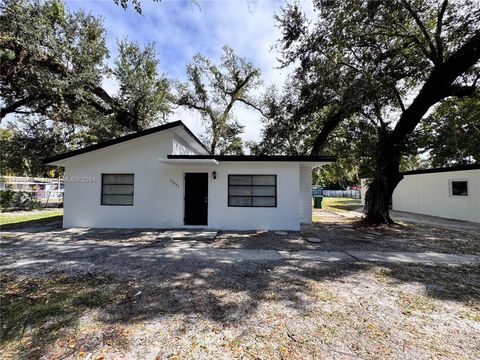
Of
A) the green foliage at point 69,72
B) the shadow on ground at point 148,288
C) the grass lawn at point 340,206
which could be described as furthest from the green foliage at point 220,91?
the shadow on ground at point 148,288

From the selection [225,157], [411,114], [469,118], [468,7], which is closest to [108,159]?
[225,157]

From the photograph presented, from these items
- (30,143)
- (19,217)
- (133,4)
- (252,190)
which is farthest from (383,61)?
(30,143)

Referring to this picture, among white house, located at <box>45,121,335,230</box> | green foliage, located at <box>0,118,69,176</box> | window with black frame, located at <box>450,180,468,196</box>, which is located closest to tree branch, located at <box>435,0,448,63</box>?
white house, located at <box>45,121,335,230</box>

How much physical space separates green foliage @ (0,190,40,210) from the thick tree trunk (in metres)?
21.1

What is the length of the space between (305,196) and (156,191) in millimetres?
7052

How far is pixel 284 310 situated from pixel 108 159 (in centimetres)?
948

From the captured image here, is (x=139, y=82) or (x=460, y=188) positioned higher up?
(x=139, y=82)

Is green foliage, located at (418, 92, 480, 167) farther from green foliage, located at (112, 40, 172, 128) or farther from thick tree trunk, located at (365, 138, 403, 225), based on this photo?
green foliage, located at (112, 40, 172, 128)

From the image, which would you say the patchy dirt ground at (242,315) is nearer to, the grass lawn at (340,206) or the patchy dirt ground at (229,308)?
the patchy dirt ground at (229,308)

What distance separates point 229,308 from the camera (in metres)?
3.39

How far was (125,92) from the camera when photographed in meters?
15.3

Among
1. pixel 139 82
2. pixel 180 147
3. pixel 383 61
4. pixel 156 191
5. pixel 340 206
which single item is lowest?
pixel 340 206

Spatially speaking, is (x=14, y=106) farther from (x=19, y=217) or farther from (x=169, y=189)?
(x=169, y=189)

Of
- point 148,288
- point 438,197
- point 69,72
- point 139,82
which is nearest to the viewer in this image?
point 148,288
